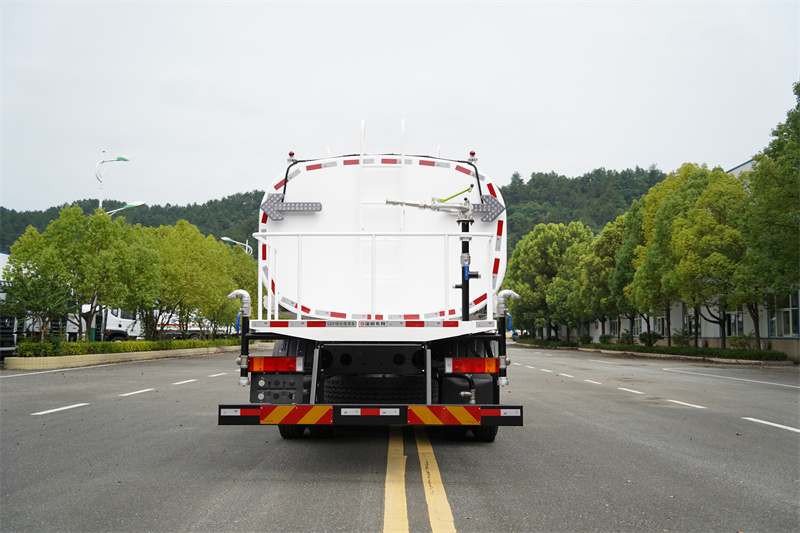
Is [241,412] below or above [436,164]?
below

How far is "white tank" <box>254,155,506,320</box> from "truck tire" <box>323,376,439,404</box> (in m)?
0.66

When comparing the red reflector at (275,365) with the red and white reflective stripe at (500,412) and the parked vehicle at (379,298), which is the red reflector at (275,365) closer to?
the parked vehicle at (379,298)

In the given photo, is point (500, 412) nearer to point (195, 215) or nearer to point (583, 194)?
point (195, 215)

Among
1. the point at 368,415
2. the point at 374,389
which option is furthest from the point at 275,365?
the point at 368,415

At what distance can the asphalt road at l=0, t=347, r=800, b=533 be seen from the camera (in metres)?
4.92

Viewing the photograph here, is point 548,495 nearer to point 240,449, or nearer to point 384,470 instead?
point 384,470

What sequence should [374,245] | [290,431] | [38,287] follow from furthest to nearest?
[38,287] → [290,431] → [374,245]

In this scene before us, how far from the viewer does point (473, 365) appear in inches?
265

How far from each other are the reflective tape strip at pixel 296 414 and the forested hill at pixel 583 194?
321 ft

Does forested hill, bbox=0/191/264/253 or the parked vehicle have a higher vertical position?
forested hill, bbox=0/191/264/253

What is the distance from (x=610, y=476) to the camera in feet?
21.0

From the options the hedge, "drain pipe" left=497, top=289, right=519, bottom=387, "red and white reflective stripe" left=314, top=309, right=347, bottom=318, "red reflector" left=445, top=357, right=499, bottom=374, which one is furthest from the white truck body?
the hedge

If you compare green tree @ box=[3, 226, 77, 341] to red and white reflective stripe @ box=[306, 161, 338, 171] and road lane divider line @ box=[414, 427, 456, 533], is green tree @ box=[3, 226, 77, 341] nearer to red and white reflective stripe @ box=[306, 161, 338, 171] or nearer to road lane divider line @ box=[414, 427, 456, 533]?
red and white reflective stripe @ box=[306, 161, 338, 171]

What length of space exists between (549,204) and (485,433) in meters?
114
